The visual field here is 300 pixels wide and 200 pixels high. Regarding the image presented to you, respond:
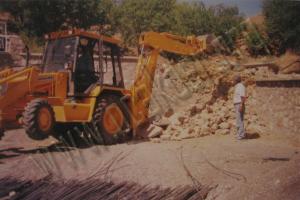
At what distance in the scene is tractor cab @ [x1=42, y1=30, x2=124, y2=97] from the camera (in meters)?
8.64

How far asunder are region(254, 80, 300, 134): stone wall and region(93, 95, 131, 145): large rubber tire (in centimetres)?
357

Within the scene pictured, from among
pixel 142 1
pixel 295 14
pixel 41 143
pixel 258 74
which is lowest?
pixel 41 143

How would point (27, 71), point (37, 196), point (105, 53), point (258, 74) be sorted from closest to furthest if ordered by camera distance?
point (37, 196), point (27, 71), point (105, 53), point (258, 74)

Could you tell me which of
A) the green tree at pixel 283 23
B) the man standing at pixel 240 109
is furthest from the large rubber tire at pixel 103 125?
the green tree at pixel 283 23

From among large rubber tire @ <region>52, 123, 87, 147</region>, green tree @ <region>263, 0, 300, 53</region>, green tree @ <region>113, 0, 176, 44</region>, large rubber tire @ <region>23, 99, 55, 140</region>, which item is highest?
green tree @ <region>113, 0, 176, 44</region>

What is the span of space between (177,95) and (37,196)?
7.03 meters

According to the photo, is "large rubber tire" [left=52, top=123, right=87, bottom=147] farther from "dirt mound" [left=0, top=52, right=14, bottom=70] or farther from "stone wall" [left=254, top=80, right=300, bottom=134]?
"dirt mound" [left=0, top=52, right=14, bottom=70]

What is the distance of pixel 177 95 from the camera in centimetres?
1200

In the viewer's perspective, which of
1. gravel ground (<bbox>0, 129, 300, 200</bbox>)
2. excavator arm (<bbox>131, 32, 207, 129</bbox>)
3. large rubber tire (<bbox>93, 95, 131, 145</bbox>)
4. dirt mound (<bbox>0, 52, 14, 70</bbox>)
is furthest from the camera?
dirt mound (<bbox>0, 52, 14, 70</bbox>)

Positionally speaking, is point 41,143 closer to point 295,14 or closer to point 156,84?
point 156,84

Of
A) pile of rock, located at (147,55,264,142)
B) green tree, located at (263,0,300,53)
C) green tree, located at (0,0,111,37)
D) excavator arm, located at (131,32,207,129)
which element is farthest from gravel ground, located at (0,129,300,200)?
green tree, located at (0,0,111,37)

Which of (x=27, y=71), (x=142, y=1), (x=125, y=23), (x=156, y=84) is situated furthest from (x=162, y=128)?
(x=142, y=1)

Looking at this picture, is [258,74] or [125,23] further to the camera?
[125,23]

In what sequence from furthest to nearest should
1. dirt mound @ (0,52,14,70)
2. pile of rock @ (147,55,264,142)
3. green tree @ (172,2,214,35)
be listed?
1. green tree @ (172,2,214,35)
2. dirt mound @ (0,52,14,70)
3. pile of rock @ (147,55,264,142)
